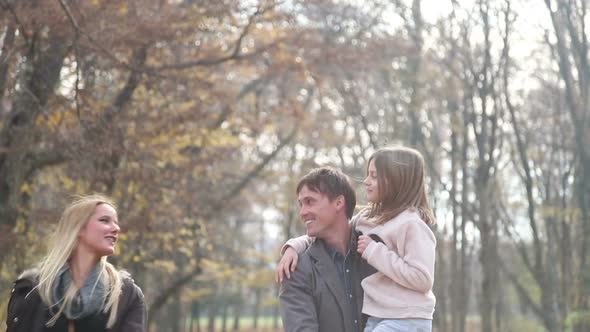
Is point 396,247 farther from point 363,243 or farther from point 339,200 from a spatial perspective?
point 339,200

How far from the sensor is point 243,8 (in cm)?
1482

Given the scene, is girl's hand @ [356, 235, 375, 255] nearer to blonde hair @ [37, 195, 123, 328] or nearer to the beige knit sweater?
the beige knit sweater

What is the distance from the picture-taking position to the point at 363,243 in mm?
4566

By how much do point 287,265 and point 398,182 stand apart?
0.69m

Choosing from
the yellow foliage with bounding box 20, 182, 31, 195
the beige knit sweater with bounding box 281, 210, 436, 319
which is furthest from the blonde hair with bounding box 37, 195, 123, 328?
the yellow foliage with bounding box 20, 182, 31, 195

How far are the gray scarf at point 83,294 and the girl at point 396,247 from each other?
39.5 inches

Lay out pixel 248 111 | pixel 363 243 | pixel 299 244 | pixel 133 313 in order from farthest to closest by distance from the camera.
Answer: pixel 248 111 < pixel 133 313 < pixel 299 244 < pixel 363 243

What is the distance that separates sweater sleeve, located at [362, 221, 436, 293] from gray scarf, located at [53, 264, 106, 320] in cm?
147

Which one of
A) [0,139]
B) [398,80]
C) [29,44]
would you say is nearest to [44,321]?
[29,44]

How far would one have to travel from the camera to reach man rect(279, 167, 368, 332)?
15.0 ft

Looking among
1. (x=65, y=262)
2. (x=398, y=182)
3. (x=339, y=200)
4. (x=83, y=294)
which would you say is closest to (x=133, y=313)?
(x=83, y=294)

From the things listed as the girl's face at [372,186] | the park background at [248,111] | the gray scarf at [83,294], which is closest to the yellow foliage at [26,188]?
the park background at [248,111]

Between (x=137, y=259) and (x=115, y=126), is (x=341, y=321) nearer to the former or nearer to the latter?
(x=115, y=126)

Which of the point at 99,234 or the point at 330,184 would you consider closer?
the point at 330,184
